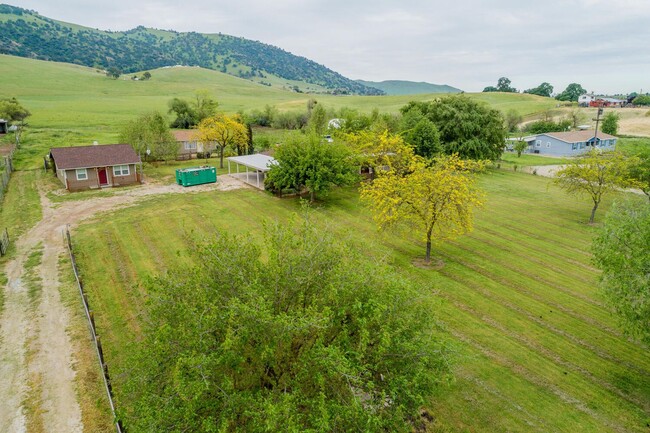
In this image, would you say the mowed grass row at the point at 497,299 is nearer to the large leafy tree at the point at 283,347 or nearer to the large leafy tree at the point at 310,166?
the large leafy tree at the point at 283,347

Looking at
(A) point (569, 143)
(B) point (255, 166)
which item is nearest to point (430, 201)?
(B) point (255, 166)

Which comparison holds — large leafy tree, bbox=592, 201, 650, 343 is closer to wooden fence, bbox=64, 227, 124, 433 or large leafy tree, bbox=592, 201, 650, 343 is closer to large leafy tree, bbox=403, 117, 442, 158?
wooden fence, bbox=64, 227, 124, 433

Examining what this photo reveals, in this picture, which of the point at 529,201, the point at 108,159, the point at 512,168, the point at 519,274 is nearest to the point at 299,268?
the point at 519,274

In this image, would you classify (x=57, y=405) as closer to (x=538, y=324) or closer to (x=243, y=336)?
(x=243, y=336)

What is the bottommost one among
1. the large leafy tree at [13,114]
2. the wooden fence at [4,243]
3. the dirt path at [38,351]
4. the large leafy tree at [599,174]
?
the dirt path at [38,351]

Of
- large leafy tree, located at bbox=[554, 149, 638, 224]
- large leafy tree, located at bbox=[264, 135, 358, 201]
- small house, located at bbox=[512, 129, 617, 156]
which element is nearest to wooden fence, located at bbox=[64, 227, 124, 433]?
large leafy tree, located at bbox=[264, 135, 358, 201]

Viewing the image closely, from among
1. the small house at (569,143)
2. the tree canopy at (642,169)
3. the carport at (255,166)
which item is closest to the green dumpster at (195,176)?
the carport at (255,166)
